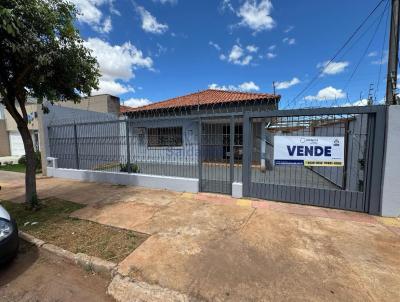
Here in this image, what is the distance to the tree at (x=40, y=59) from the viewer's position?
382 cm

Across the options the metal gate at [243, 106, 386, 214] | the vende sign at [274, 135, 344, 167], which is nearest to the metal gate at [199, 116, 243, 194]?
the metal gate at [243, 106, 386, 214]

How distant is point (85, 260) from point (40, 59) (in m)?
3.67

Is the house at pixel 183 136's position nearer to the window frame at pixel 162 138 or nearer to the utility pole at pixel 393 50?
the window frame at pixel 162 138

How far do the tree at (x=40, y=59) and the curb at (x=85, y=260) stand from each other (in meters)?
2.34

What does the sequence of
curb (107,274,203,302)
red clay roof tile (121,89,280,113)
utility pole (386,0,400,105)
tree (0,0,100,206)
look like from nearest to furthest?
curb (107,274,203,302) < tree (0,0,100,206) < utility pole (386,0,400,105) < red clay roof tile (121,89,280,113)

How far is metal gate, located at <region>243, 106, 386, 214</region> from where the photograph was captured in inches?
178

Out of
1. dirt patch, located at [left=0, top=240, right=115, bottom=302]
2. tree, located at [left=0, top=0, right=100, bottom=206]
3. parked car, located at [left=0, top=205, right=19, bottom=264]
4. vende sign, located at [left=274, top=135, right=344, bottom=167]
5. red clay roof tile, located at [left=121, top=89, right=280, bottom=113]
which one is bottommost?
dirt patch, located at [left=0, top=240, right=115, bottom=302]

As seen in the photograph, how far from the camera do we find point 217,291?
249 cm

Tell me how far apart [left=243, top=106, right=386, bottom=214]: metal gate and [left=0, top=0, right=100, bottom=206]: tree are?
4209 millimetres

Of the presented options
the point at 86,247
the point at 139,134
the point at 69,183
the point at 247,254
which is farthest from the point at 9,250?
the point at 69,183

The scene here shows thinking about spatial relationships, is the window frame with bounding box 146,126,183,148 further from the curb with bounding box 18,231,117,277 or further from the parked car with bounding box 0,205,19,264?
the parked car with bounding box 0,205,19,264

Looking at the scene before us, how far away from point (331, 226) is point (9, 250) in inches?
209

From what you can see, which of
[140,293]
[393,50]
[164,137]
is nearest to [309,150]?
[393,50]

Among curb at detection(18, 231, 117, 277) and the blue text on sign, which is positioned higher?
the blue text on sign
